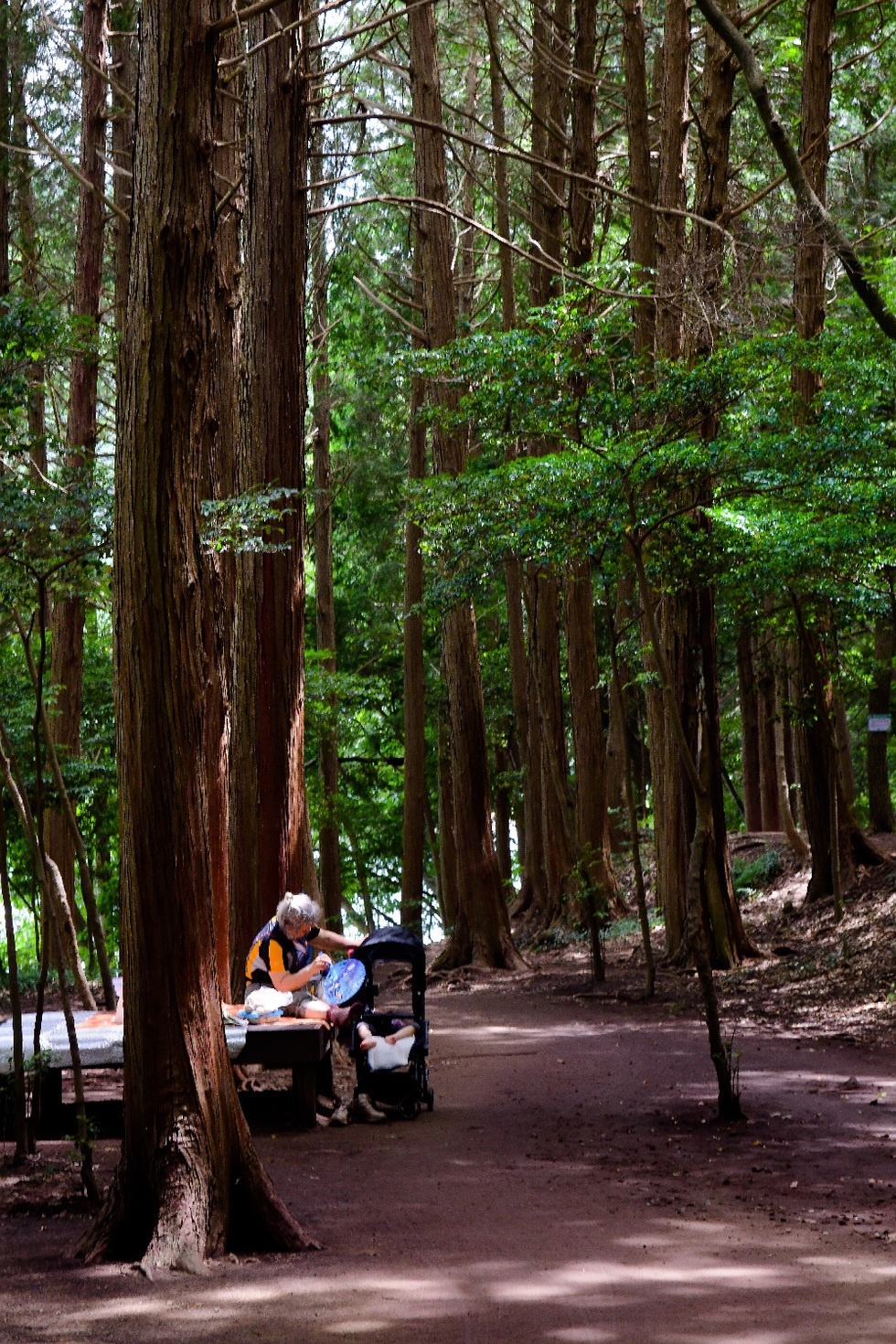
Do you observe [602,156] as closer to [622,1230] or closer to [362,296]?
[362,296]

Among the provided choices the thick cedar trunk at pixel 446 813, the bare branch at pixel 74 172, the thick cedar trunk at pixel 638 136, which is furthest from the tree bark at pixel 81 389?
the thick cedar trunk at pixel 446 813

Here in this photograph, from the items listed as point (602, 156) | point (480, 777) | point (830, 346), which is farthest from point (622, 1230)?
point (602, 156)

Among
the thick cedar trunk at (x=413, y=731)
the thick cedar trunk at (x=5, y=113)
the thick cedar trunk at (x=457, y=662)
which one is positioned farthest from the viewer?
the thick cedar trunk at (x=413, y=731)

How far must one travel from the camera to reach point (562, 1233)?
519 centimetres

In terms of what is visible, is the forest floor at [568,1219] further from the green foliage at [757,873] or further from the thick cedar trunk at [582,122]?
the thick cedar trunk at [582,122]

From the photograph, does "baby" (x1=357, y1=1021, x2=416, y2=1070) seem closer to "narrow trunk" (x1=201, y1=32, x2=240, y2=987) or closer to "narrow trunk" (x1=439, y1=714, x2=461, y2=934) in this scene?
"narrow trunk" (x1=201, y1=32, x2=240, y2=987)

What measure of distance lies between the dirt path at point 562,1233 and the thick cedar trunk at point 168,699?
391 mm

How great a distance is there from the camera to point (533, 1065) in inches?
386

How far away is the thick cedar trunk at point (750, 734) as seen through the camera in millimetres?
22602

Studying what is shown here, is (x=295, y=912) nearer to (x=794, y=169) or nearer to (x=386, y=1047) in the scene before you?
(x=386, y=1047)

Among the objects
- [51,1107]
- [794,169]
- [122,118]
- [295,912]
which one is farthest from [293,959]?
[122,118]

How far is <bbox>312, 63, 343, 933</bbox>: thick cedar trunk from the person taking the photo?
20344mm

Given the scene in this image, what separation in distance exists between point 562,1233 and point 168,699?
2799mm

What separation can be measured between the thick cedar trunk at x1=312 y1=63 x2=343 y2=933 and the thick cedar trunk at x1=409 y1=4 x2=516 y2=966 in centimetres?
385
